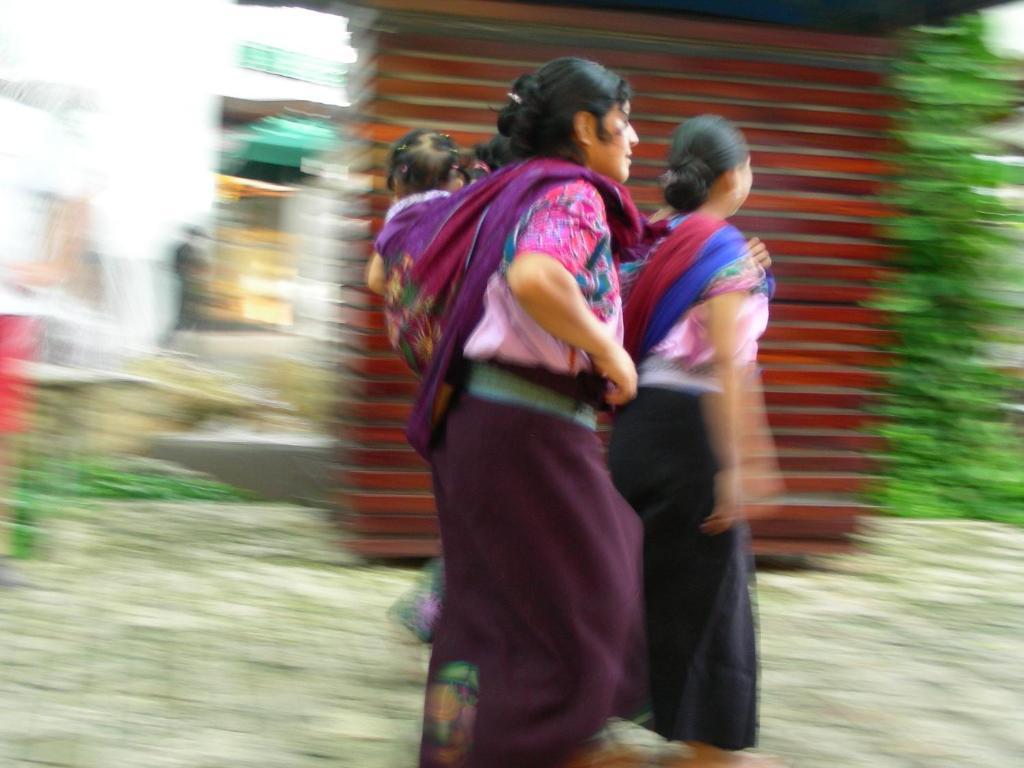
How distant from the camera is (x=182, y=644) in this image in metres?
4.29

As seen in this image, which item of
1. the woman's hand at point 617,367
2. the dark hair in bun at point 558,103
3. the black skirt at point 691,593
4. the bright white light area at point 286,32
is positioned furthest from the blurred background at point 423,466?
the bright white light area at point 286,32

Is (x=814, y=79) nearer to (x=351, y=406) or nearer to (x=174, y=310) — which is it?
(x=351, y=406)

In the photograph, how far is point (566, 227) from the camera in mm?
2562

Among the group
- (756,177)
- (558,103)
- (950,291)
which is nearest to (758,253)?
(558,103)

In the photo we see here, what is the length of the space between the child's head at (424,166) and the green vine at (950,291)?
12.1ft

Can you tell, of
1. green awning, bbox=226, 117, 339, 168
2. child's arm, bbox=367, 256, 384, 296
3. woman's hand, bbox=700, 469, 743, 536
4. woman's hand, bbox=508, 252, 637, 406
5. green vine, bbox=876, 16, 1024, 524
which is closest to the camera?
woman's hand, bbox=508, 252, 637, 406

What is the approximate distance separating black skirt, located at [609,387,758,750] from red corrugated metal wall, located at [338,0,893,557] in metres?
2.27

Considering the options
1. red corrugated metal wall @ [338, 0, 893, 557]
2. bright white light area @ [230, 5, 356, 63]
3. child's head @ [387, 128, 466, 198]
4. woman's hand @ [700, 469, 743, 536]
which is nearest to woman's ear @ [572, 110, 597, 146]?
woman's hand @ [700, 469, 743, 536]

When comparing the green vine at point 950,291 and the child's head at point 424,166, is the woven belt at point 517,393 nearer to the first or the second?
the child's head at point 424,166

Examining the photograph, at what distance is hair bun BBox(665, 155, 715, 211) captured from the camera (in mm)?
3152

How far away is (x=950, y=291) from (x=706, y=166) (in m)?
4.29

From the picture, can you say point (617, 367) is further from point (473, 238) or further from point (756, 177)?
point (756, 177)

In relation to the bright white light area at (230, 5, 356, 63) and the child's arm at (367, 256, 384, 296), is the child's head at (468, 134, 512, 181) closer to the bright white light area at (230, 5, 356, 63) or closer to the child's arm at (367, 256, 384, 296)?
the child's arm at (367, 256, 384, 296)

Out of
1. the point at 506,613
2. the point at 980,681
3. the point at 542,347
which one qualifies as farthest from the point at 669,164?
the point at 980,681
